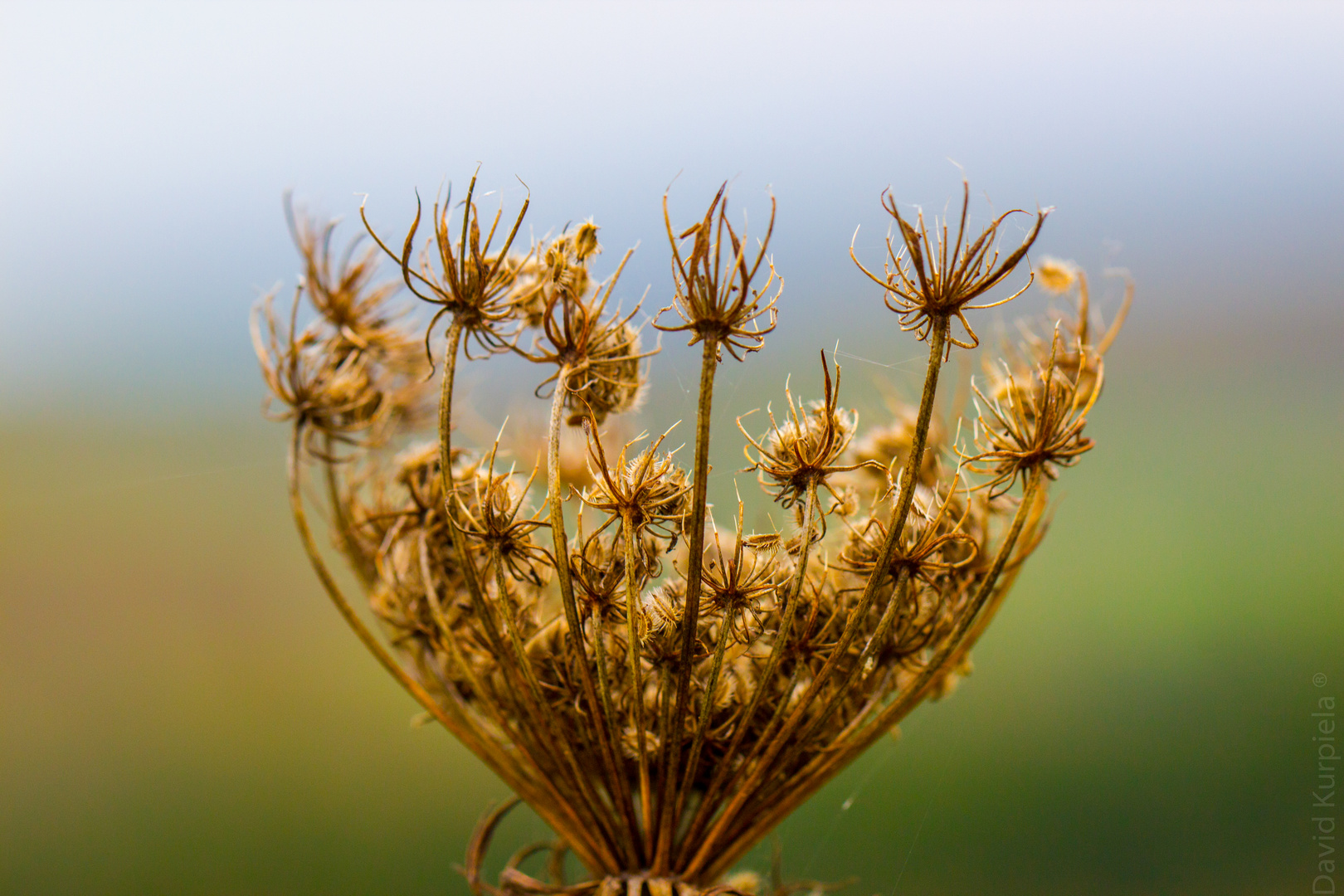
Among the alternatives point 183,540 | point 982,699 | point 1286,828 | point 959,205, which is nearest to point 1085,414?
point 959,205

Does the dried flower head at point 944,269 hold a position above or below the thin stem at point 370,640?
above

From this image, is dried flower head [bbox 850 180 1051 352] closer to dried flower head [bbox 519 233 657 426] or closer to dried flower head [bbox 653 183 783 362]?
dried flower head [bbox 653 183 783 362]

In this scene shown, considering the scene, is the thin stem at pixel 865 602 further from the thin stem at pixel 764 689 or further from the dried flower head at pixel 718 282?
the dried flower head at pixel 718 282

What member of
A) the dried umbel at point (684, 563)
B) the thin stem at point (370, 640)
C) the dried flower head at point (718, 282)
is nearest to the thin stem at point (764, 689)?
the dried umbel at point (684, 563)

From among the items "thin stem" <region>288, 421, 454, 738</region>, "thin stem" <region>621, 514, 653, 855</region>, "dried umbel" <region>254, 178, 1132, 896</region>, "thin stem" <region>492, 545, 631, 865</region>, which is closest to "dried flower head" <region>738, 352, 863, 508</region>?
"dried umbel" <region>254, 178, 1132, 896</region>

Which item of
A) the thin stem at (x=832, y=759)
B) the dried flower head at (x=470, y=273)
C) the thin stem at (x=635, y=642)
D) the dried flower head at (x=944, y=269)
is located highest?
the dried flower head at (x=470, y=273)

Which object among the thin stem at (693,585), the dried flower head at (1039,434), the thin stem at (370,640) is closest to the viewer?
the thin stem at (693,585)

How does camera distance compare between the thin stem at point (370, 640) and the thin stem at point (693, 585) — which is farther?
the thin stem at point (370, 640)

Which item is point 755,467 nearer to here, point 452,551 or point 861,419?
point 452,551
